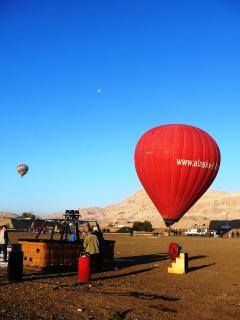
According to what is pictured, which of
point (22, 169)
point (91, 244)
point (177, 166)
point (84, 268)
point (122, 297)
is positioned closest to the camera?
point (122, 297)

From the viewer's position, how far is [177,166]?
34.7 metres

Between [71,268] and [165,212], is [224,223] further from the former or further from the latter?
[71,268]

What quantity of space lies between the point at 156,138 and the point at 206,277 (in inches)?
713

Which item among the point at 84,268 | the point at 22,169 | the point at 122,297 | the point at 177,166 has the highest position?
the point at 22,169

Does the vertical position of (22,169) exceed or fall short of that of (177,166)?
it exceeds it

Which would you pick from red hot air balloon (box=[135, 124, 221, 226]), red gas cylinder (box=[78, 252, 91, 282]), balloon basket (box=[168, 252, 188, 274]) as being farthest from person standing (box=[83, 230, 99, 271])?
red hot air balloon (box=[135, 124, 221, 226])

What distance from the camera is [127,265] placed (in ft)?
72.7

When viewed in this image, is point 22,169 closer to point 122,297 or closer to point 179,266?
point 179,266

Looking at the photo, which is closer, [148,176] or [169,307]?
[169,307]

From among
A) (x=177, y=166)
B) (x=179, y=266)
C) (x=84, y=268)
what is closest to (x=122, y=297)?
(x=84, y=268)

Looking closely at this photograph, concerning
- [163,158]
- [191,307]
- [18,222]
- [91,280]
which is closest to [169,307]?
[191,307]

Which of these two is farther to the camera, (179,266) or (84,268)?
(179,266)

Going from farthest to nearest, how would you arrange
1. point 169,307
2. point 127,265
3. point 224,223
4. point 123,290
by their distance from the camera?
point 224,223 → point 127,265 → point 123,290 → point 169,307

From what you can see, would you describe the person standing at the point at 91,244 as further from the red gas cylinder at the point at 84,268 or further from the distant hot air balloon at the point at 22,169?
the distant hot air balloon at the point at 22,169
